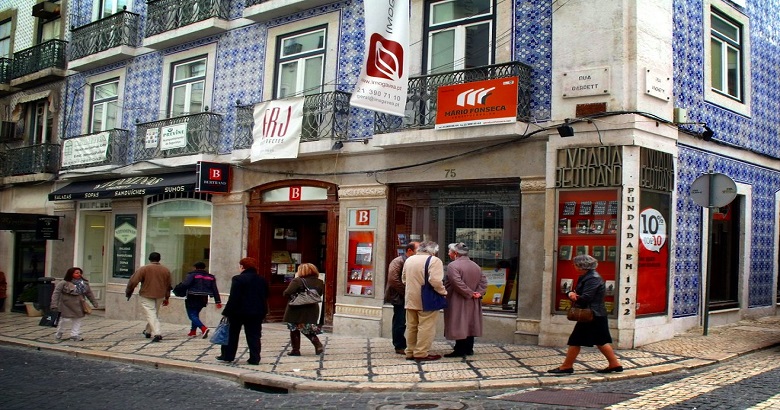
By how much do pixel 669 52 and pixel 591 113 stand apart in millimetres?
1817

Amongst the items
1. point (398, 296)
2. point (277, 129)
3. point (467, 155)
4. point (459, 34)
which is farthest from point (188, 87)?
point (398, 296)

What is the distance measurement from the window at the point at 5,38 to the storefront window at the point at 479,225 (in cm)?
1652

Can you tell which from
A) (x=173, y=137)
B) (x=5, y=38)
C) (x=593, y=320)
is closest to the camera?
(x=593, y=320)

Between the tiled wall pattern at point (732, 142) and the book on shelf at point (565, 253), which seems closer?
the book on shelf at point (565, 253)

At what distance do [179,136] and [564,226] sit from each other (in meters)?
9.30

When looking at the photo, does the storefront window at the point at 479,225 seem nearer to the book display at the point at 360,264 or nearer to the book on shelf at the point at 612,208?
the book display at the point at 360,264

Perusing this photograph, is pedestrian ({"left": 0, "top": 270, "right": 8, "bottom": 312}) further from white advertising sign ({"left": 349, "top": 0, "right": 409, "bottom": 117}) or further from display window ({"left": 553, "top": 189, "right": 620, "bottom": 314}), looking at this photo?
display window ({"left": 553, "top": 189, "right": 620, "bottom": 314})

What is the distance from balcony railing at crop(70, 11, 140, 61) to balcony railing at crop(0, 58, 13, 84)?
3735 mm

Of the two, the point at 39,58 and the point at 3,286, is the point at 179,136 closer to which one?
the point at 39,58

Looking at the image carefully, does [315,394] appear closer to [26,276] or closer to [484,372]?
[484,372]

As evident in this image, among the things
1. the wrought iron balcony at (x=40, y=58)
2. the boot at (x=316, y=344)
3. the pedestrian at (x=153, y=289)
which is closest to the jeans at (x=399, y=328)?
the boot at (x=316, y=344)

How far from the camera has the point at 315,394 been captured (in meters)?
8.97

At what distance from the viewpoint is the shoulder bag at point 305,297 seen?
11133mm

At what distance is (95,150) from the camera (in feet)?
63.4
